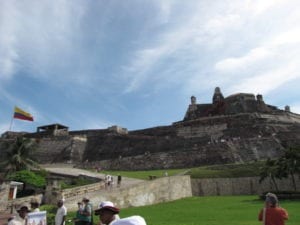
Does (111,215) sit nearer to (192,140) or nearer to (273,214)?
(273,214)

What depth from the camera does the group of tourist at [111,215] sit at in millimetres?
3142

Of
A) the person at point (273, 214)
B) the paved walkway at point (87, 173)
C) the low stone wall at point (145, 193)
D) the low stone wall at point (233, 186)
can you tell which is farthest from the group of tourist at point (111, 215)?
the low stone wall at point (233, 186)

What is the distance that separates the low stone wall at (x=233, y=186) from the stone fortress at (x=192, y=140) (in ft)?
26.5

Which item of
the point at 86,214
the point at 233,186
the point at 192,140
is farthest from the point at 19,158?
the point at 86,214

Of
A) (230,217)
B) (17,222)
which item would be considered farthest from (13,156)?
(17,222)

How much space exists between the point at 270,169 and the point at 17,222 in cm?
2051

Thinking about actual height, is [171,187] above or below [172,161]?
below

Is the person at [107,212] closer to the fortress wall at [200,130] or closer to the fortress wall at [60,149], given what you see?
the fortress wall at [200,130]

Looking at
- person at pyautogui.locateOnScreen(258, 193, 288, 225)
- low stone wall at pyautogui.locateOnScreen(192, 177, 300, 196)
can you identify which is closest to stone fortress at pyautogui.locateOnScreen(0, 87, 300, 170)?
low stone wall at pyautogui.locateOnScreen(192, 177, 300, 196)

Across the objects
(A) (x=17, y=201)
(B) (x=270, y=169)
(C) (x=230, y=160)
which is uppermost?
(C) (x=230, y=160)

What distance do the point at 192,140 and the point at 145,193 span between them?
76.9ft

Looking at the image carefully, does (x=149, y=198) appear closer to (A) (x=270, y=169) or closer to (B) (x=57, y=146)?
(A) (x=270, y=169)

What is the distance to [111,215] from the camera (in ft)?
13.0

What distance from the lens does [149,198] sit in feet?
74.5
